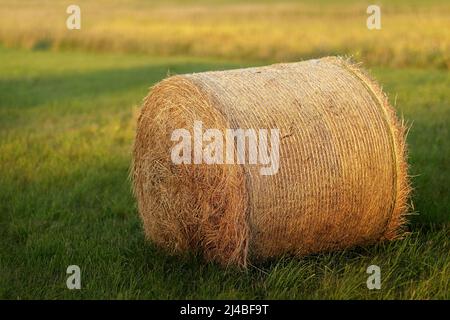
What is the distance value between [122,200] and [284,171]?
2.96m

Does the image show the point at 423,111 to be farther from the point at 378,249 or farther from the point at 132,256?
the point at 132,256

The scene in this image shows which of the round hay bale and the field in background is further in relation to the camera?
the field in background

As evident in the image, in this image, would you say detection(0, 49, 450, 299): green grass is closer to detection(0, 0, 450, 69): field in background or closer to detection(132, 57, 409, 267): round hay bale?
detection(132, 57, 409, 267): round hay bale

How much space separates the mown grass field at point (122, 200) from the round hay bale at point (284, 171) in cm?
21

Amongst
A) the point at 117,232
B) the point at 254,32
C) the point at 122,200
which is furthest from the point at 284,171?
the point at 254,32

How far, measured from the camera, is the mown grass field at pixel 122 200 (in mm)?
6176

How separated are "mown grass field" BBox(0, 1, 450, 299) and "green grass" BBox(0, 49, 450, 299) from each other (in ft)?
0.05

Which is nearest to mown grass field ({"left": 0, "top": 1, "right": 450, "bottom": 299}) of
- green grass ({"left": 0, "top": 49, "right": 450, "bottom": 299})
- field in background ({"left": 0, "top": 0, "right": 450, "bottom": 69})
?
green grass ({"left": 0, "top": 49, "right": 450, "bottom": 299})

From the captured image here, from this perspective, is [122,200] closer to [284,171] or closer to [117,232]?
[117,232]

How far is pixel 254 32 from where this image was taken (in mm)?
27516

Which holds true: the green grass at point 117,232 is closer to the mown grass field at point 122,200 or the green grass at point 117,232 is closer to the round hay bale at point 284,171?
the mown grass field at point 122,200

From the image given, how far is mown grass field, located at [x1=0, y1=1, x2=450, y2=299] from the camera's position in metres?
6.18

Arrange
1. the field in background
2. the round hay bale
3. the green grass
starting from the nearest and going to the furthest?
1. the green grass
2. the round hay bale
3. the field in background

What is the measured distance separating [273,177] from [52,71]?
16409 millimetres
